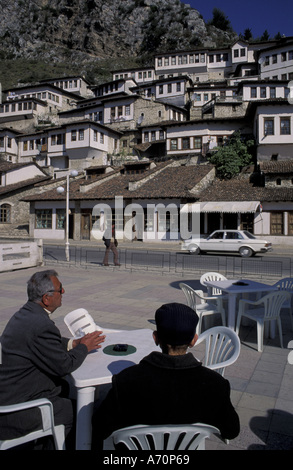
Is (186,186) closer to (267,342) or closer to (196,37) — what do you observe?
(267,342)

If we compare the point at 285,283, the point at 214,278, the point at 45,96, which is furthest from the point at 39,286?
the point at 45,96

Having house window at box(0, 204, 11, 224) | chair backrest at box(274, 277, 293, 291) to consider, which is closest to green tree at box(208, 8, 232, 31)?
house window at box(0, 204, 11, 224)

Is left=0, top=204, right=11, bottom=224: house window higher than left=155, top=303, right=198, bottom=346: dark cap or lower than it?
higher

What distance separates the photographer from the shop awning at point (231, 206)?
2747 centimetres

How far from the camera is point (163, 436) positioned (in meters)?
1.86

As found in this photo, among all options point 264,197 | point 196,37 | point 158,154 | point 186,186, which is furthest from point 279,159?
point 196,37

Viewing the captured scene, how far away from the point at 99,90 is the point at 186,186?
1912 inches

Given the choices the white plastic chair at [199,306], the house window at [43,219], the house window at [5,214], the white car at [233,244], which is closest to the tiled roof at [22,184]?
the house window at [5,214]

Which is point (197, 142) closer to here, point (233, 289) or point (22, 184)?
point (22, 184)

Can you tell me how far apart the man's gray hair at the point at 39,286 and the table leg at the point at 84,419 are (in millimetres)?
883

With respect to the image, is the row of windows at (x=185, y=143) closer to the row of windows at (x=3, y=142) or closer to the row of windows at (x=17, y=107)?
the row of windows at (x=3, y=142)

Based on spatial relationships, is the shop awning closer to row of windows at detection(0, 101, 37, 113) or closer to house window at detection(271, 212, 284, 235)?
house window at detection(271, 212, 284, 235)

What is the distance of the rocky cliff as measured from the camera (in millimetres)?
95500

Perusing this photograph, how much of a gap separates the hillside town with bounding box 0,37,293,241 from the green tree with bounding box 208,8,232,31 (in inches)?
1684
